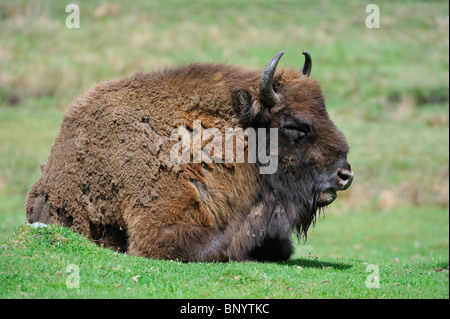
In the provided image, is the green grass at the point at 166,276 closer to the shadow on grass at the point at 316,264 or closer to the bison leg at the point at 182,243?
the shadow on grass at the point at 316,264

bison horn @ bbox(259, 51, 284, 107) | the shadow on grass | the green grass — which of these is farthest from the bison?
the green grass

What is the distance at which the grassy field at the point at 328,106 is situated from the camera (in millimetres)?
7086

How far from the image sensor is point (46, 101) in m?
29.0

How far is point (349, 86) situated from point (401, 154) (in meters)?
8.23

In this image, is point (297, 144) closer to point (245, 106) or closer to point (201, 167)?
point (245, 106)

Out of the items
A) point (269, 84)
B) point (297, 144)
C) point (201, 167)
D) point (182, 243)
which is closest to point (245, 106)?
point (269, 84)

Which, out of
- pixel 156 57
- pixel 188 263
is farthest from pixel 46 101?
pixel 188 263

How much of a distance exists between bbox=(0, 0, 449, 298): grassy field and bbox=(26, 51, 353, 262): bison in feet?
1.95

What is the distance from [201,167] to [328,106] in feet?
74.6

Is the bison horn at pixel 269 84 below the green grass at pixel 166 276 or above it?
above

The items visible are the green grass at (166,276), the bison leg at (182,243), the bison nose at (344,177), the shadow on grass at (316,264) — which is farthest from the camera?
the shadow on grass at (316,264)

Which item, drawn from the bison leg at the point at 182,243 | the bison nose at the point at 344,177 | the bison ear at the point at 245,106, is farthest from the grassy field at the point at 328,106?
the bison ear at the point at 245,106

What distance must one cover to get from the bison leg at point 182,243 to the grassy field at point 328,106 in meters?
0.18
